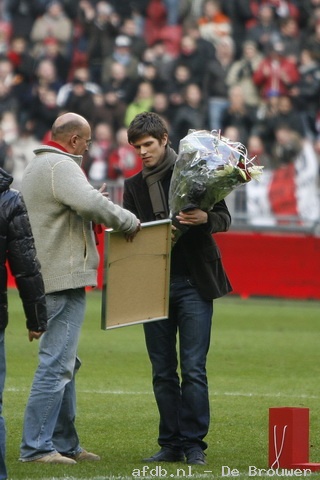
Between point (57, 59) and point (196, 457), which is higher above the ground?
point (57, 59)

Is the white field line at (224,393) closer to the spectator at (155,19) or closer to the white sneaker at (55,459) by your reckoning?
the white sneaker at (55,459)

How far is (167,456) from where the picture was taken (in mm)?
8453

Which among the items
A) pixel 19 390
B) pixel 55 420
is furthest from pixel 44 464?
pixel 19 390

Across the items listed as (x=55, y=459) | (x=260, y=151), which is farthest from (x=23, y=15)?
(x=55, y=459)

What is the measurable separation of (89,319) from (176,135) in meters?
8.30

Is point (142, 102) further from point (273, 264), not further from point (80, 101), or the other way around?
point (273, 264)

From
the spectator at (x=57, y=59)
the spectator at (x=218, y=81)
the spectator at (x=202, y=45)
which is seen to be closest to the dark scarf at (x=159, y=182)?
the spectator at (x=218, y=81)

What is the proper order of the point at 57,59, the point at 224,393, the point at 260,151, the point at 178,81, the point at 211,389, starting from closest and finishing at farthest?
the point at 224,393 < the point at 211,389 < the point at 260,151 < the point at 178,81 < the point at 57,59

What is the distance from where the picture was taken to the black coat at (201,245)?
845 centimetres

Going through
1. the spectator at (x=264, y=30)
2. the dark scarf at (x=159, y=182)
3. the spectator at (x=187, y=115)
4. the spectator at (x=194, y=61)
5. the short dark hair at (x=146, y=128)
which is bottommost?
the dark scarf at (x=159, y=182)

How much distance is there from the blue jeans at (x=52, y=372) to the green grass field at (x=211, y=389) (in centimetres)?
20

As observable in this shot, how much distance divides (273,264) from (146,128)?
13.0 meters

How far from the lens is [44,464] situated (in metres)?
8.08

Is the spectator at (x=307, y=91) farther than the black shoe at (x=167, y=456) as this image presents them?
Yes
